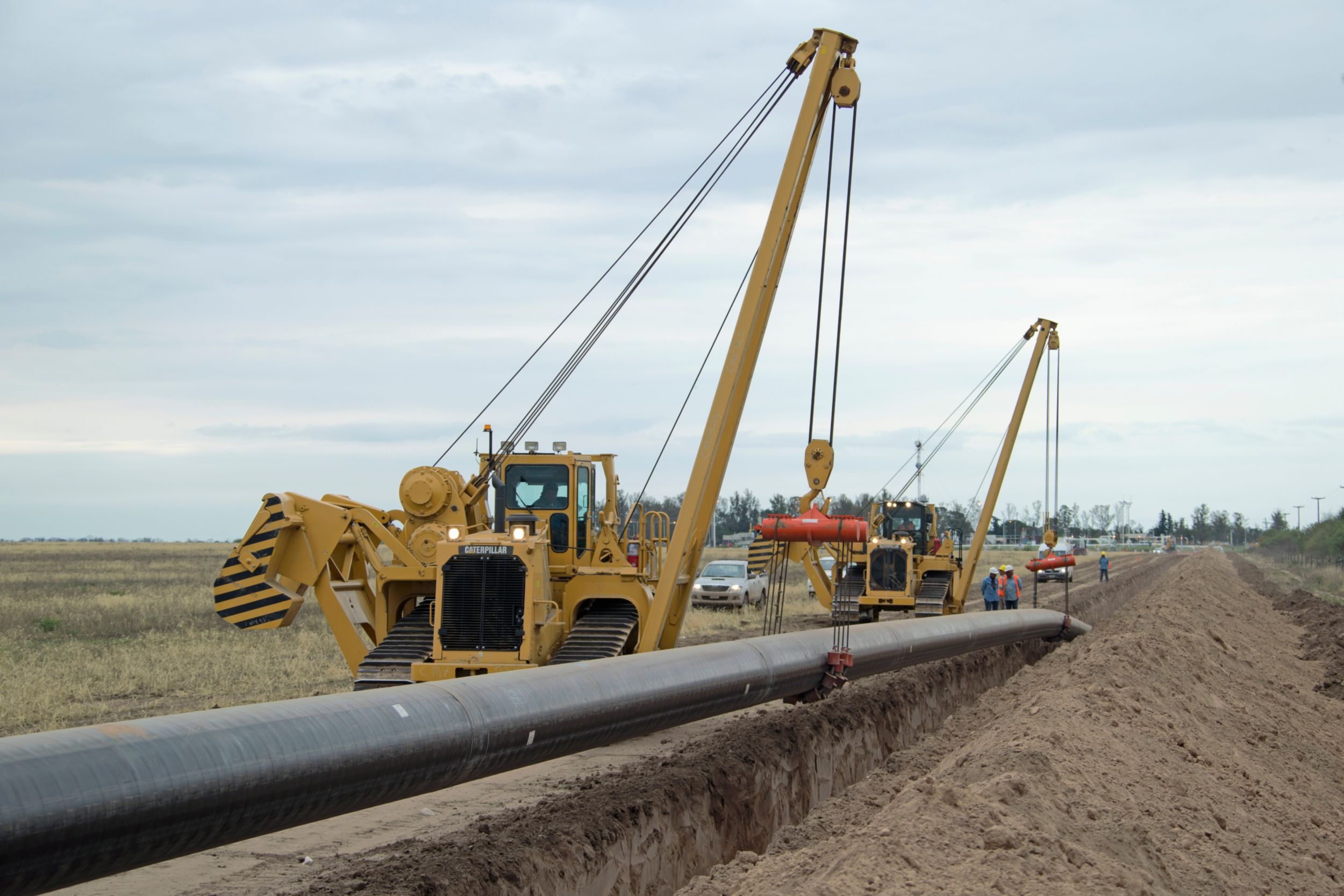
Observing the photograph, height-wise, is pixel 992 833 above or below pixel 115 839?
below

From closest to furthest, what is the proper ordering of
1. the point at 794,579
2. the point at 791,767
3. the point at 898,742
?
the point at 791,767
the point at 898,742
the point at 794,579

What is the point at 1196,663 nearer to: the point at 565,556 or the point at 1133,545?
the point at 565,556

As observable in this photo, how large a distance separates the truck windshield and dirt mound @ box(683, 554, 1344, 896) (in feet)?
16.5

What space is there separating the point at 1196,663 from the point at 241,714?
15.5 m

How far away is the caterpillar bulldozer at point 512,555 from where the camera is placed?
480 inches

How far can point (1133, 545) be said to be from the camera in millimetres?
193000

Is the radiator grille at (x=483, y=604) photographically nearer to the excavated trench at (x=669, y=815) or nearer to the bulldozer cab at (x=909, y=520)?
the excavated trench at (x=669, y=815)

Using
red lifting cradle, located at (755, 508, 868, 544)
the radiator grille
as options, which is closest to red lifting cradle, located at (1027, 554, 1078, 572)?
red lifting cradle, located at (755, 508, 868, 544)

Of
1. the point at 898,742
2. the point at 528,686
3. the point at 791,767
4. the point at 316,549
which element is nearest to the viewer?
the point at 528,686

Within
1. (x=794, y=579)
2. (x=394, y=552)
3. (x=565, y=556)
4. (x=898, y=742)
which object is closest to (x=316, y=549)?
(x=394, y=552)

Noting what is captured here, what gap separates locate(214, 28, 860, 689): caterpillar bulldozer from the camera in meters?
12.2

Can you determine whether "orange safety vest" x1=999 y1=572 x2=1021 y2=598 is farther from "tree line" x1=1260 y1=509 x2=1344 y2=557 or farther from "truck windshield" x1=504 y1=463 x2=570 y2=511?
"tree line" x1=1260 y1=509 x2=1344 y2=557

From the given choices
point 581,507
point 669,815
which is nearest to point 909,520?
point 581,507

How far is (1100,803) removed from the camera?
8.37 metres
